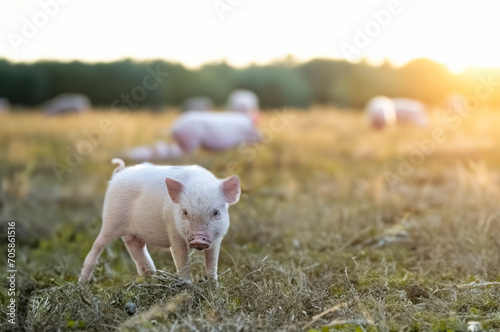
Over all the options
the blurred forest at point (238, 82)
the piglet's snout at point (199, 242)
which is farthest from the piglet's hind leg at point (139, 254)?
the blurred forest at point (238, 82)

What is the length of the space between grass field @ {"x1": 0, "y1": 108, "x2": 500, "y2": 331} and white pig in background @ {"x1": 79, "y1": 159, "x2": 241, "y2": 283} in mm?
206

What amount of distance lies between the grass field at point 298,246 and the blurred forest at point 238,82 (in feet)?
54.2

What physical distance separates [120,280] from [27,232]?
8.35ft

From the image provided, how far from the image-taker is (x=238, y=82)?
29328mm

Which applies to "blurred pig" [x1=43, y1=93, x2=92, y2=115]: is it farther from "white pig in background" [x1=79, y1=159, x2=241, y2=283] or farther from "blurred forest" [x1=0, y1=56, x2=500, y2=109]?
"white pig in background" [x1=79, y1=159, x2=241, y2=283]

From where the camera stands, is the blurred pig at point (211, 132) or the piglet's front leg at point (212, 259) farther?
the blurred pig at point (211, 132)

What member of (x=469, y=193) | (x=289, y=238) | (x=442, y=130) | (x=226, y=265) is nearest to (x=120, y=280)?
(x=226, y=265)

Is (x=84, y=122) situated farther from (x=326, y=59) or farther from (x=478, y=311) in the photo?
(x=326, y=59)

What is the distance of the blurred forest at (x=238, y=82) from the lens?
2703cm

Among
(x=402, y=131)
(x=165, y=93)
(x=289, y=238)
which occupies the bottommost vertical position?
(x=165, y=93)

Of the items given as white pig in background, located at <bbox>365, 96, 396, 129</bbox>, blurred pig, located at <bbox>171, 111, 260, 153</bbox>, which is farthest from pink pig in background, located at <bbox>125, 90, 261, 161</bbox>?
white pig in background, located at <bbox>365, 96, 396, 129</bbox>

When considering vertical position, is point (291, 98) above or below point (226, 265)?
below

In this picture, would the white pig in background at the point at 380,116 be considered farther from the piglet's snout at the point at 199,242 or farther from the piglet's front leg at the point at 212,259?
the piglet's snout at the point at 199,242

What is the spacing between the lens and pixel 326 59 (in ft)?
100
